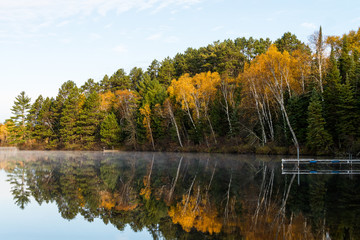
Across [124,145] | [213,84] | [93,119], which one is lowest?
[124,145]

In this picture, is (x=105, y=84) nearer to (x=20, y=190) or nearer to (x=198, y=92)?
(x=198, y=92)

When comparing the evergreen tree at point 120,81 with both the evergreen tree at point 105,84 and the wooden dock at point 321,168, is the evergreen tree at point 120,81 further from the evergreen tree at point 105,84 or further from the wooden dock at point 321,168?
the wooden dock at point 321,168

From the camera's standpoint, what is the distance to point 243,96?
48.5 meters

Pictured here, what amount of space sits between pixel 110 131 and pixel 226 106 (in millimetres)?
27238

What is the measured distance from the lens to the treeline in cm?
3700

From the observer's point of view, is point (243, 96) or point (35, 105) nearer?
point (243, 96)

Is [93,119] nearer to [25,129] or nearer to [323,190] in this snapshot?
[25,129]

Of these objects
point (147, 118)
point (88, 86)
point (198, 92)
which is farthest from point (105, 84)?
point (198, 92)

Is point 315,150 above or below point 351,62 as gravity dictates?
below

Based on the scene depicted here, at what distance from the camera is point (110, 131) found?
68.0 metres

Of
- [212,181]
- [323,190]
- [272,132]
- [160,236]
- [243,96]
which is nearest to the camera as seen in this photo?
[160,236]

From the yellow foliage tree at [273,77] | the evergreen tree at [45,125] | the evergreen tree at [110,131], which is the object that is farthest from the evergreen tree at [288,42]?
the evergreen tree at [45,125]

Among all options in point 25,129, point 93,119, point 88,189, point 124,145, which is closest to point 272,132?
point 88,189

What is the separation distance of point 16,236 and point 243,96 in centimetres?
4172
